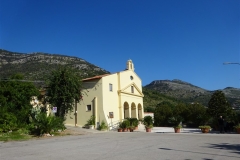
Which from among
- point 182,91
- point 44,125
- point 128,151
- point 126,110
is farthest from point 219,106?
point 182,91

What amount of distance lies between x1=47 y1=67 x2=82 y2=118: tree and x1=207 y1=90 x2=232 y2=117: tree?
15296 mm

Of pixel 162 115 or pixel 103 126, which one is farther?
pixel 162 115

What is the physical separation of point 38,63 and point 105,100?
41.7 metres

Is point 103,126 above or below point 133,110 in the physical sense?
below

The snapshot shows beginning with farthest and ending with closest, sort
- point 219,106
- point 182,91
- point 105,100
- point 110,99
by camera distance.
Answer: point 182,91, point 110,99, point 105,100, point 219,106

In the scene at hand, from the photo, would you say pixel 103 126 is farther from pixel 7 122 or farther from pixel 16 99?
pixel 7 122

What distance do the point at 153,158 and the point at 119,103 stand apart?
2522 cm

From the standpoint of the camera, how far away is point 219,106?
2783cm

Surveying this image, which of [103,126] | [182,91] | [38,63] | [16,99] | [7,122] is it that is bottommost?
[103,126]

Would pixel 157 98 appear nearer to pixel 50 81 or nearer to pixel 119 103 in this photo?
pixel 119 103

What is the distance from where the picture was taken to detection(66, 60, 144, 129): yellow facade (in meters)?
30.8

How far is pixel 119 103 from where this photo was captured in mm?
34406

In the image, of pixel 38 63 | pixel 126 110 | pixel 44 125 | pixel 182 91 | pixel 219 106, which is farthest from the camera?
pixel 182 91

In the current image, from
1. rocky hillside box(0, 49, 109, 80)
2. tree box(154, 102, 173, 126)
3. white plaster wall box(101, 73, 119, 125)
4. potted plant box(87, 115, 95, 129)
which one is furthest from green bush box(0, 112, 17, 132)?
rocky hillside box(0, 49, 109, 80)
